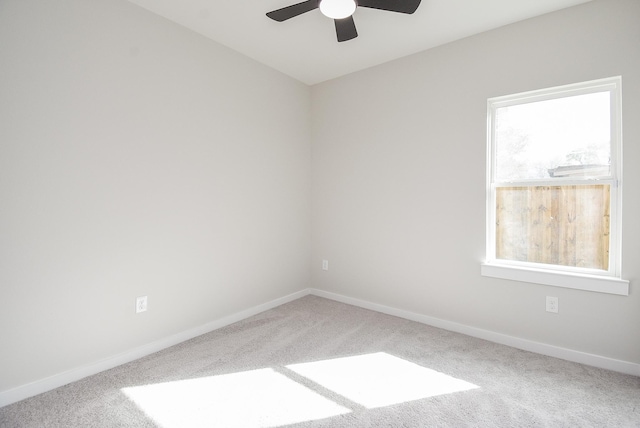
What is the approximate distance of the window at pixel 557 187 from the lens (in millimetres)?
2266

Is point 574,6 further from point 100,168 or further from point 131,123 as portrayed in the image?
point 100,168

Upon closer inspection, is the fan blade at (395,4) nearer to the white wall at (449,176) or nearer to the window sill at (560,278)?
the white wall at (449,176)

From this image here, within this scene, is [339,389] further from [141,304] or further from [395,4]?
[395,4]

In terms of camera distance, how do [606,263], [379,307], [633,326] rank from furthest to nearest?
1. [379,307]
2. [606,263]
3. [633,326]

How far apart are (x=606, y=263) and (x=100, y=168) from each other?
143 inches

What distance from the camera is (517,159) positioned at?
2.63 meters

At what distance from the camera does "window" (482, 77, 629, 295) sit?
227 centimetres

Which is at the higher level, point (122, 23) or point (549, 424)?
point (122, 23)

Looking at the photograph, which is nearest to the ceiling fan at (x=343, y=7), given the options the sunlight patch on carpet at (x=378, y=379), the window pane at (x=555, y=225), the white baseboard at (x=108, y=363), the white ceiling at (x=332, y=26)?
the white ceiling at (x=332, y=26)

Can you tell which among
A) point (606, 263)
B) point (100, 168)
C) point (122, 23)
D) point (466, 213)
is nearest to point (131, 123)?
point (100, 168)

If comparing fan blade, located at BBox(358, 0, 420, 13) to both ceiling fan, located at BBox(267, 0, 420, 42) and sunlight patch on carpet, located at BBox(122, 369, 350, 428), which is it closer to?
ceiling fan, located at BBox(267, 0, 420, 42)

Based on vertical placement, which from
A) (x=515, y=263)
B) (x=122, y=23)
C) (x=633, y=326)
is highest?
(x=122, y=23)

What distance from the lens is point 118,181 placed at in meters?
2.25

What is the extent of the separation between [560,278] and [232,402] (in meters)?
2.45
